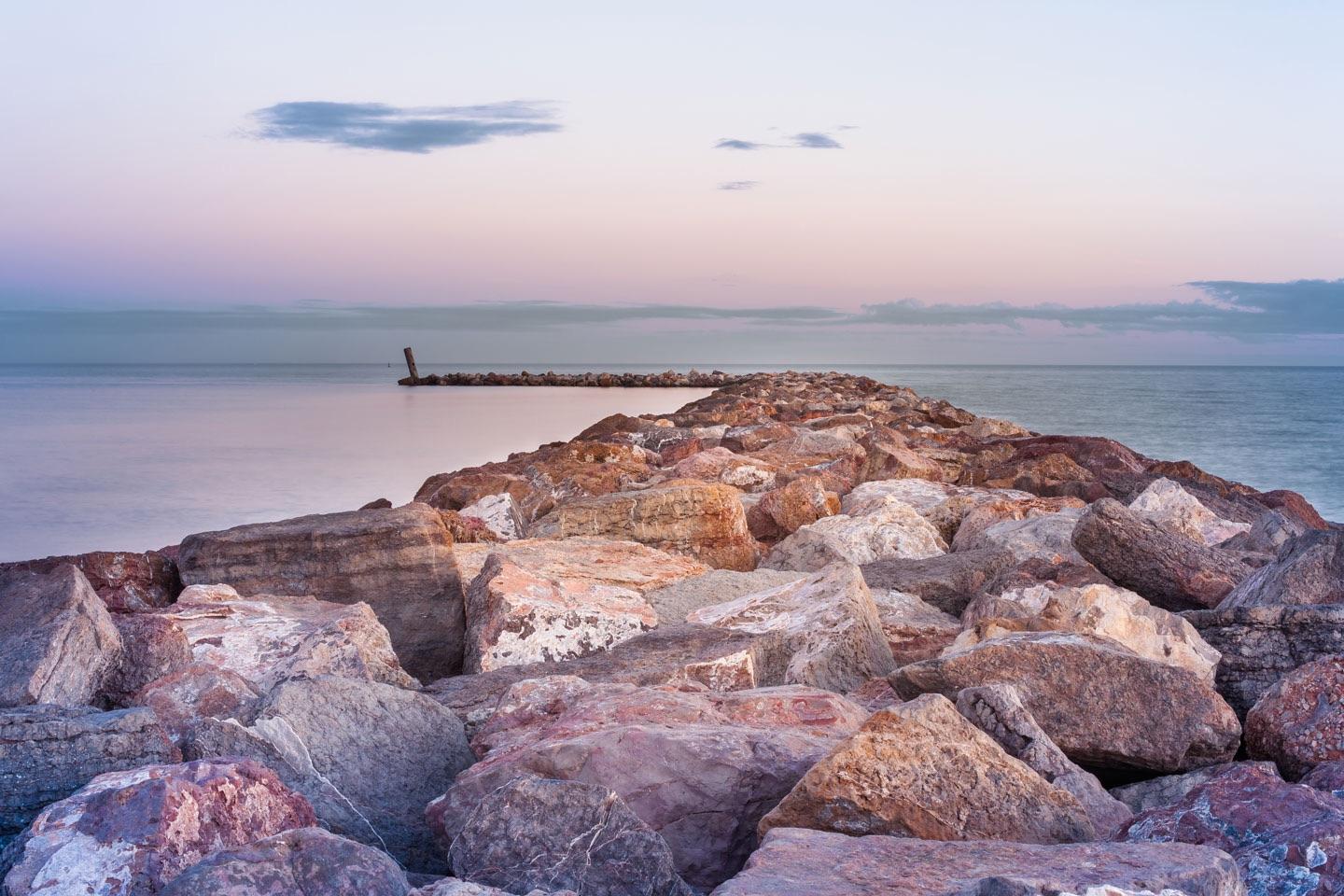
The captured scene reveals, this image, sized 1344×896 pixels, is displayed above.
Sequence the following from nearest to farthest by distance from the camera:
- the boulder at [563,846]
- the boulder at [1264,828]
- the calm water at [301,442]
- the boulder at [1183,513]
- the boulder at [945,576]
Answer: the boulder at [1264,828], the boulder at [563,846], the boulder at [945,576], the boulder at [1183,513], the calm water at [301,442]

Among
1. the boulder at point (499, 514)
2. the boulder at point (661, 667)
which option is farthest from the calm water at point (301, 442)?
the boulder at point (661, 667)

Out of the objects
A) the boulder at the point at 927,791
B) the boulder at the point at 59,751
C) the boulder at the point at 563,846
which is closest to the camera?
the boulder at the point at 563,846

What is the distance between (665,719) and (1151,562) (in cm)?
363

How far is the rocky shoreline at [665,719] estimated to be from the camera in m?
2.44

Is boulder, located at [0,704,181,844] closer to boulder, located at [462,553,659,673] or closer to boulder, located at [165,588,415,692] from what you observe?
boulder, located at [165,588,415,692]

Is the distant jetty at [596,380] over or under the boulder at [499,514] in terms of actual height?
under

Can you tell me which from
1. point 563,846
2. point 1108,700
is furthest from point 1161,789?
point 563,846

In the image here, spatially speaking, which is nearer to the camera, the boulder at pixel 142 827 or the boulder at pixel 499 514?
the boulder at pixel 142 827

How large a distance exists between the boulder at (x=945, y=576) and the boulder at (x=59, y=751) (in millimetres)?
4047

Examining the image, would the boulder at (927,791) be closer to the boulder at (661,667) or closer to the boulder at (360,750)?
the boulder at (360,750)

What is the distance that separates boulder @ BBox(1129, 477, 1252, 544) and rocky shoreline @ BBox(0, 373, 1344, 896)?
3.23ft

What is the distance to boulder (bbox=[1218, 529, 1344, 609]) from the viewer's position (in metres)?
4.88

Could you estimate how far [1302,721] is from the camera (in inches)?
138

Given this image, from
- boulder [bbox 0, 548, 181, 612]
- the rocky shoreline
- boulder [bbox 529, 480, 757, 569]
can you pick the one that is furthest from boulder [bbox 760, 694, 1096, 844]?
boulder [bbox 529, 480, 757, 569]
